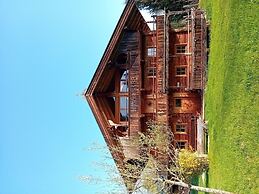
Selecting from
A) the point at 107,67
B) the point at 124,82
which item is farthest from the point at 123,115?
the point at 107,67

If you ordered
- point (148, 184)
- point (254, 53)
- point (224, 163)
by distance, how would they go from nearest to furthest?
1. point (254, 53)
2. point (148, 184)
3. point (224, 163)

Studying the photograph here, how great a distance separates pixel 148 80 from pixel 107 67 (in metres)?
3.23

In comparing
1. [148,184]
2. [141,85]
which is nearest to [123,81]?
[141,85]

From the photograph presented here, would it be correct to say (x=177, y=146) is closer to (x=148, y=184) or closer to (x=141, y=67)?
(x=141, y=67)

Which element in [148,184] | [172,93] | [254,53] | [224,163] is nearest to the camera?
[254,53]

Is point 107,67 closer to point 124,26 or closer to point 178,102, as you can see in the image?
point 124,26

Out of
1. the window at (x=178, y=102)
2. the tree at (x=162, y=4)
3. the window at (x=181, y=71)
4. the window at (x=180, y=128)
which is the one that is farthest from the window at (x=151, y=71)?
the tree at (x=162, y=4)

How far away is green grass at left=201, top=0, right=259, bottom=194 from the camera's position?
1998 centimetres

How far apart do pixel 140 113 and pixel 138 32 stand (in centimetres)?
601

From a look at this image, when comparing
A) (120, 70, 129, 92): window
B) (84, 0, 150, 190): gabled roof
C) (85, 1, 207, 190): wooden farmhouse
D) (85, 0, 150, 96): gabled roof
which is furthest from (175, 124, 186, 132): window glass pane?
(85, 0, 150, 96): gabled roof

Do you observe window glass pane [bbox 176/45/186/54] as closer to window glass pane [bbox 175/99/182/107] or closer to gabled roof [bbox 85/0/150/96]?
gabled roof [bbox 85/0/150/96]

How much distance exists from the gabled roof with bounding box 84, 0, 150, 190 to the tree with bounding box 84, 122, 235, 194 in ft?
8.05

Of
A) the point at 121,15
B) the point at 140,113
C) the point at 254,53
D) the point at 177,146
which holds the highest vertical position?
the point at 121,15

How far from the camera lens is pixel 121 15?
37688mm
